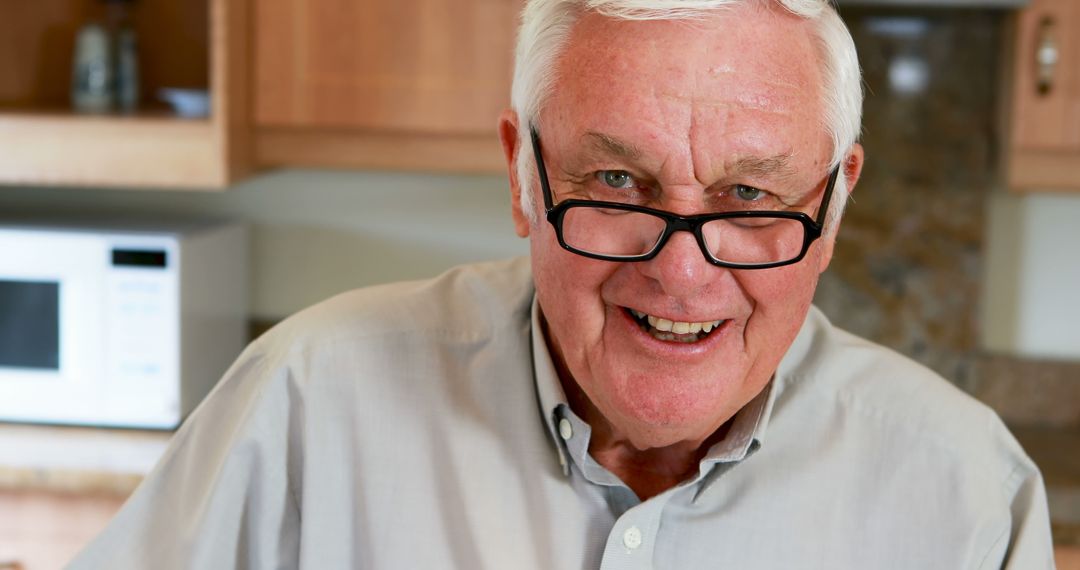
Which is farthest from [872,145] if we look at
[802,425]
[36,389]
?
[36,389]

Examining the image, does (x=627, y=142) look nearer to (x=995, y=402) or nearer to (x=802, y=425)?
(x=802, y=425)

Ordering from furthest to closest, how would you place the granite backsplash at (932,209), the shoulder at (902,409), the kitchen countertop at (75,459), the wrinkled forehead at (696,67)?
the granite backsplash at (932,209) → the kitchen countertop at (75,459) → the shoulder at (902,409) → the wrinkled forehead at (696,67)

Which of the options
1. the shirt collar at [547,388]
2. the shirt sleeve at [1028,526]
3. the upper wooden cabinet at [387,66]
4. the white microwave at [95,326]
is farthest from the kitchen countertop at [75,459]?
the shirt sleeve at [1028,526]

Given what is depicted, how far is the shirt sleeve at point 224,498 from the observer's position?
1142 millimetres

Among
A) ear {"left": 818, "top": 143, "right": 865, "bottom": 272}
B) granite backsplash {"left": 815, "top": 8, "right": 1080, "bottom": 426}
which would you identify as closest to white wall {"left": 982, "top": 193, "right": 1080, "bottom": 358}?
granite backsplash {"left": 815, "top": 8, "right": 1080, "bottom": 426}

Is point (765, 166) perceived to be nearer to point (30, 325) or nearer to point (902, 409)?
point (902, 409)

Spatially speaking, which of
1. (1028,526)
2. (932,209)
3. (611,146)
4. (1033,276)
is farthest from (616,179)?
(1033,276)

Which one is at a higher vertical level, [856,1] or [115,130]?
[856,1]

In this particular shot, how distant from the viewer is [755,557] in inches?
44.6

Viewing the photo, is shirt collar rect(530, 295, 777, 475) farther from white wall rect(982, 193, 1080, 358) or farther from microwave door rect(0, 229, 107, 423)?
white wall rect(982, 193, 1080, 358)

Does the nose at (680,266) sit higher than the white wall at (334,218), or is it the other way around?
the nose at (680,266)

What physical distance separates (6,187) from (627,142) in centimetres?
194

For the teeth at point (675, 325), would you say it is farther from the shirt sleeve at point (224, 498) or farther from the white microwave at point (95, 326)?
the white microwave at point (95, 326)

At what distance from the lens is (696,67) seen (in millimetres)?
961
